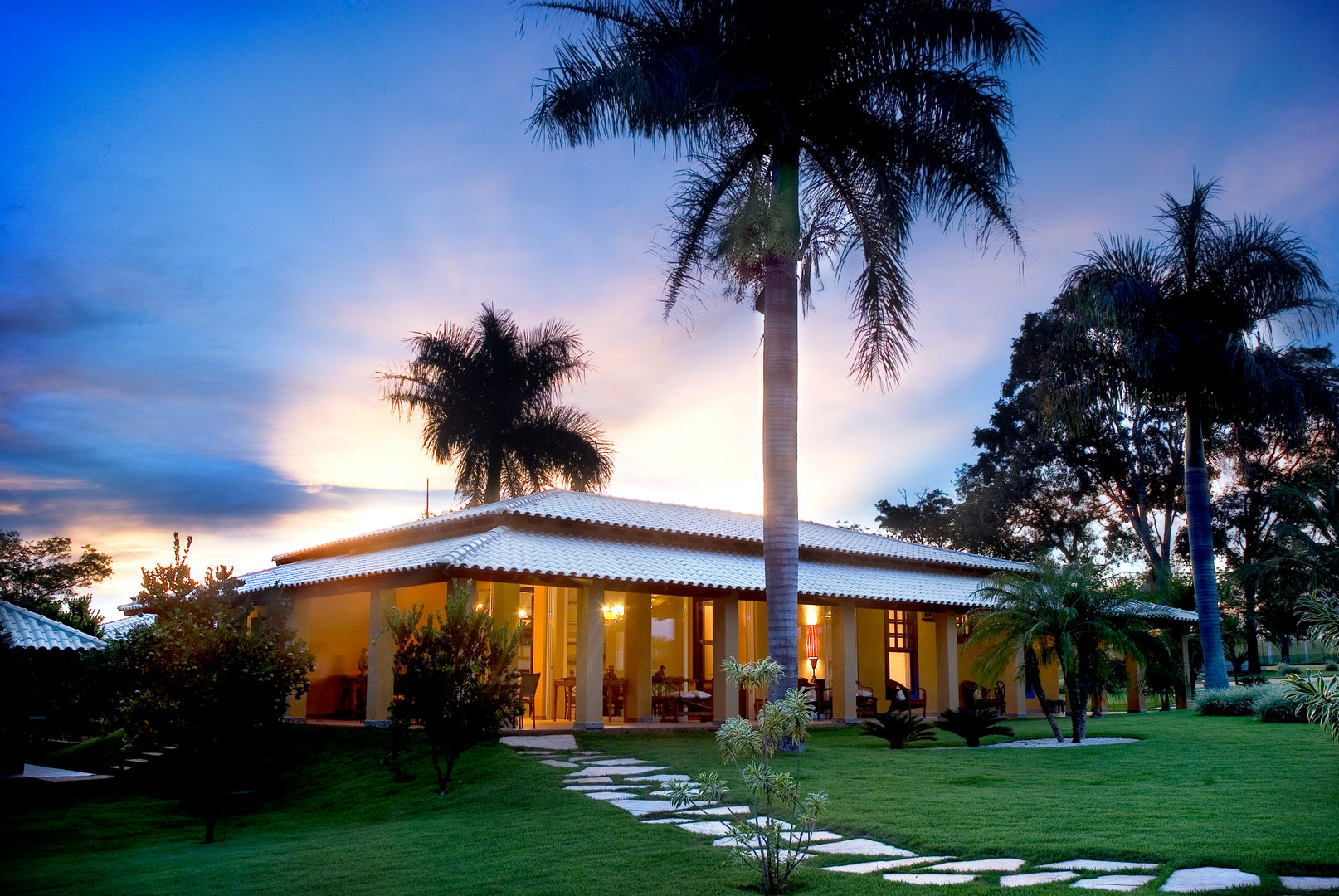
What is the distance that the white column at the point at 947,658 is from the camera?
842 inches

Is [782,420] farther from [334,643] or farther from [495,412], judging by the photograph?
[495,412]

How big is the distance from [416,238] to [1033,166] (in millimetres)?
9959

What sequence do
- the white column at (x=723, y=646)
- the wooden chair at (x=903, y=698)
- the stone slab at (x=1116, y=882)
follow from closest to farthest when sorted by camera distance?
1. the stone slab at (x=1116, y=882)
2. the white column at (x=723, y=646)
3. the wooden chair at (x=903, y=698)

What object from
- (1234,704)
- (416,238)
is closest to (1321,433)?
(1234,704)

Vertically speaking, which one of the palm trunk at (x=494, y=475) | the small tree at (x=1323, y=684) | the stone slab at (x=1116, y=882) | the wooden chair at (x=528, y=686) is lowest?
the stone slab at (x=1116, y=882)

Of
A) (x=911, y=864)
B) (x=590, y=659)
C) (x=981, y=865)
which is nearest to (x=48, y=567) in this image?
(x=590, y=659)

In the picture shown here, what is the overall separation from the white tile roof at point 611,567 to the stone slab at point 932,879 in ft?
30.0

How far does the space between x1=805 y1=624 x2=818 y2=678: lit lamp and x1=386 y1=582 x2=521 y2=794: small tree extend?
12.9 m

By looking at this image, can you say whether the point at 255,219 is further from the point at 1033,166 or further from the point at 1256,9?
the point at 1256,9

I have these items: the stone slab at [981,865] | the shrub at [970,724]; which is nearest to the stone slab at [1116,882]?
the stone slab at [981,865]

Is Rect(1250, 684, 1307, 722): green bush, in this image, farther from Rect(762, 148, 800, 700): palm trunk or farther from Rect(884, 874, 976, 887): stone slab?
Rect(884, 874, 976, 887): stone slab

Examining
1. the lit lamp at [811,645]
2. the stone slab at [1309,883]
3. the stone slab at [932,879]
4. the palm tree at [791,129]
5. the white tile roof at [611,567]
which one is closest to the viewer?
the stone slab at [1309,883]

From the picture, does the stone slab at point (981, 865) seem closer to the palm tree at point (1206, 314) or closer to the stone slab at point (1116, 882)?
the stone slab at point (1116, 882)

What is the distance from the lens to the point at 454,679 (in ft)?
36.6
